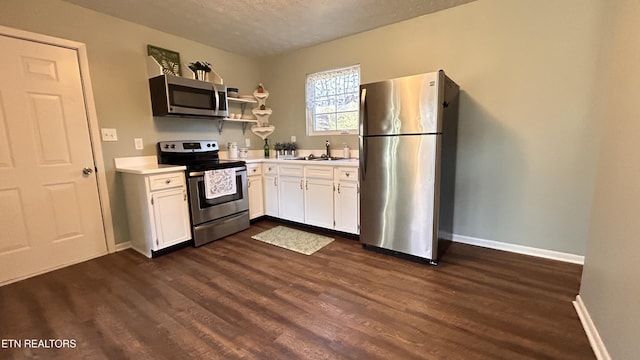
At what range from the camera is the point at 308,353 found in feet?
4.73

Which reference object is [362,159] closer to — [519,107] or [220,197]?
[519,107]

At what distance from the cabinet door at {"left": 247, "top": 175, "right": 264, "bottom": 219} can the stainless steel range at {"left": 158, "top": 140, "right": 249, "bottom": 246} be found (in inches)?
4.9

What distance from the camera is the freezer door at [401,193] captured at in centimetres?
232

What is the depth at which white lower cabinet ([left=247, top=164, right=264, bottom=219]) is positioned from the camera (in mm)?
3594

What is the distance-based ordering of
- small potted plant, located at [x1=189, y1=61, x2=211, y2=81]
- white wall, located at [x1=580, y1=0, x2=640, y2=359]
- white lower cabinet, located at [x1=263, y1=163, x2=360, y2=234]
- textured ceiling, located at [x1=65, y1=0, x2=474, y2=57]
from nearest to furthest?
white wall, located at [x1=580, y1=0, x2=640, y2=359] < textured ceiling, located at [x1=65, y1=0, x2=474, y2=57] < white lower cabinet, located at [x1=263, y1=163, x2=360, y2=234] < small potted plant, located at [x1=189, y1=61, x2=211, y2=81]

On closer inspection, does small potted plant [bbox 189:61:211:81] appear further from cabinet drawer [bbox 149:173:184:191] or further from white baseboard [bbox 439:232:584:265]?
white baseboard [bbox 439:232:584:265]

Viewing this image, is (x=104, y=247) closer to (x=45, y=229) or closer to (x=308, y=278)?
(x=45, y=229)

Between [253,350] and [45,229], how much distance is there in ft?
7.89

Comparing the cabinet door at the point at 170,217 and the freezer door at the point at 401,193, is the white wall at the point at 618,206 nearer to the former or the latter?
the freezer door at the point at 401,193

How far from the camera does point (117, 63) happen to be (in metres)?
2.79

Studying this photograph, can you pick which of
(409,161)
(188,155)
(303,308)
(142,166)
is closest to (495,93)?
(409,161)

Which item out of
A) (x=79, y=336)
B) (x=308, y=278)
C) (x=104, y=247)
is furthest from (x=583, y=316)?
(x=104, y=247)

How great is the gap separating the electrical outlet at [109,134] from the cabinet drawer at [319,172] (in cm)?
209

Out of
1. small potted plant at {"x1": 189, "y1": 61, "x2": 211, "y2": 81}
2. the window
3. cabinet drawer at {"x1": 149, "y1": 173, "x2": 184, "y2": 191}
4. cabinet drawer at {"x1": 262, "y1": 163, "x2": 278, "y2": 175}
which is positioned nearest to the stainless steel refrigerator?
the window
